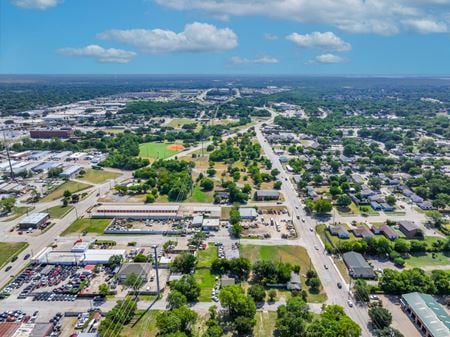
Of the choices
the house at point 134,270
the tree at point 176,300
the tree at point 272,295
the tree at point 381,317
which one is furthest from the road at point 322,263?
the house at point 134,270

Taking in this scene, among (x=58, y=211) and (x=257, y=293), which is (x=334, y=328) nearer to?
(x=257, y=293)

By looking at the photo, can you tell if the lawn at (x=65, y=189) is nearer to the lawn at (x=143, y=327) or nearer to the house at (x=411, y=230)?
the lawn at (x=143, y=327)

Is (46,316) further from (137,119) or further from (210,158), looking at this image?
(137,119)

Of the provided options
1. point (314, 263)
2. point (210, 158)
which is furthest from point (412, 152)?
point (314, 263)

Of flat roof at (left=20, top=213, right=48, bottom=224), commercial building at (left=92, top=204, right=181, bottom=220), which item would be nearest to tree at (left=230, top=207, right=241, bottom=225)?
commercial building at (left=92, top=204, right=181, bottom=220)

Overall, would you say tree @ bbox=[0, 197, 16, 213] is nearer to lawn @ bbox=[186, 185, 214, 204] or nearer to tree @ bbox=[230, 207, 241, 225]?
lawn @ bbox=[186, 185, 214, 204]

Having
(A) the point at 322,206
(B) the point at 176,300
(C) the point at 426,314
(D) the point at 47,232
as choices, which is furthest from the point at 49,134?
(C) the point at 426,314
